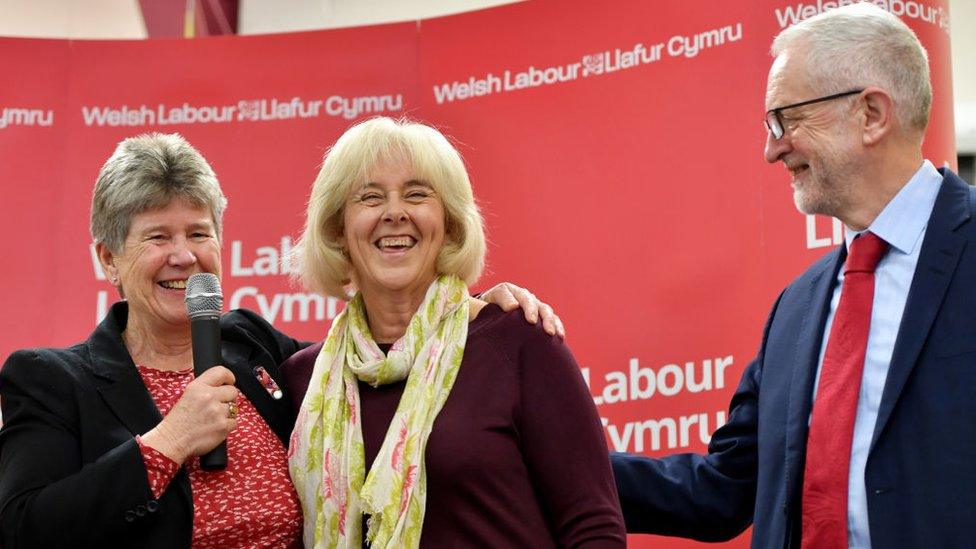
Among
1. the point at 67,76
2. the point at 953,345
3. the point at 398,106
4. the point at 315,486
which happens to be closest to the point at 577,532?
the point at 315,486

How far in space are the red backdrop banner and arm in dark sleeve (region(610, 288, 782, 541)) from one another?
2.94 ft

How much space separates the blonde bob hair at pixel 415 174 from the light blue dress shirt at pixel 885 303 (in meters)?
0.73

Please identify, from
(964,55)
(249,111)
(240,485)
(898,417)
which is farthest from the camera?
(964,55)

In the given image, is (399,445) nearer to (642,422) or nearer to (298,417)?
(298,417)

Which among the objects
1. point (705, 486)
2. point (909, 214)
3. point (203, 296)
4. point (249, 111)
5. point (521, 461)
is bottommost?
point (705, 486)

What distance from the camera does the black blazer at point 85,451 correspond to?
2234 millimetres

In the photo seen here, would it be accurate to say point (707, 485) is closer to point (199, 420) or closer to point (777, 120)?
point (777, 120)

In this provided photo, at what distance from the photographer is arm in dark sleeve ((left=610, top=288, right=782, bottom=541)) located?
2801mm

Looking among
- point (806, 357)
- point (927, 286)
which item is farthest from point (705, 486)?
point (927, 286)

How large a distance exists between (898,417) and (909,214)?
406 mm

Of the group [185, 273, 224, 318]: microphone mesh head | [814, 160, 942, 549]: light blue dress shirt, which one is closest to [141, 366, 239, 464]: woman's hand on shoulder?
[185, 273, 224, 318]: microphone mesh head

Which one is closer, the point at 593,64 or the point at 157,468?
the point at 157,468

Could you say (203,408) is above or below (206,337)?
below

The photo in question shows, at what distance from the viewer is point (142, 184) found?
2.55 meters
